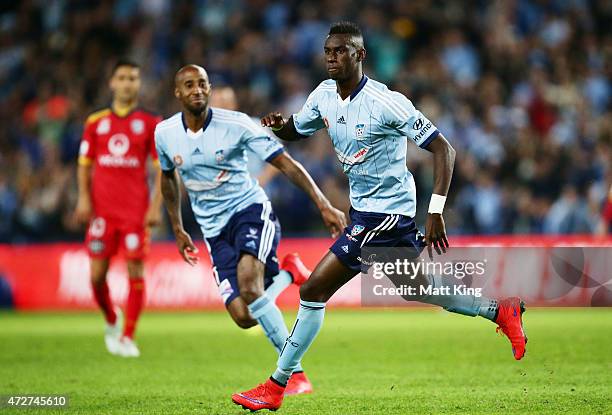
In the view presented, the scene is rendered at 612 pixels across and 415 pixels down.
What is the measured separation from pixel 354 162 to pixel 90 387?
283 centimetres

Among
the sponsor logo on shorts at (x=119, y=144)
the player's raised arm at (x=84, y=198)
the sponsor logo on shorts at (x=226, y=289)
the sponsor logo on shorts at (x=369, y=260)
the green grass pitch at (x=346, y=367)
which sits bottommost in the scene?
the green grass pitch at (x=346, y=367)

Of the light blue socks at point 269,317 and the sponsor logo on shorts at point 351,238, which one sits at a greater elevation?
the sponsor logo on shorts at point 351,238

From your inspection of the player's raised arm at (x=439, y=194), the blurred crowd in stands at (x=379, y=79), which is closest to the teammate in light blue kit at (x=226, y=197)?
the player's raised arm at (x=439, y=194)

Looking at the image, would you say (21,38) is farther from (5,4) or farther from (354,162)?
(354,162)

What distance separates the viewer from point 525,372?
8.47 meters

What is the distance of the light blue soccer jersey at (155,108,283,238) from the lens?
800 centimetres

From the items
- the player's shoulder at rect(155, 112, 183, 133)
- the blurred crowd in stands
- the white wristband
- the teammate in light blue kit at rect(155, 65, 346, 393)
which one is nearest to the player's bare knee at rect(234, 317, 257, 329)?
the teammate in light blue kit at rect(155, 65, 346, 393)

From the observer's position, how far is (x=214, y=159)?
8055mm

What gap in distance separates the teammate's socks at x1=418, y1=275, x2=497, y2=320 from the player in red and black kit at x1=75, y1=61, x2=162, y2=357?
14.0ft

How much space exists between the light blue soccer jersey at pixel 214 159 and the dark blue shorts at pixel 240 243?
73mm

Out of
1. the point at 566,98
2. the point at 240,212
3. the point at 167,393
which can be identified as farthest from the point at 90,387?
the point at 566,98

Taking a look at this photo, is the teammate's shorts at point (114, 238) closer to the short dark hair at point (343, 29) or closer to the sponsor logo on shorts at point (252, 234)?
the sponsor logo on shorts at point (252, 234)

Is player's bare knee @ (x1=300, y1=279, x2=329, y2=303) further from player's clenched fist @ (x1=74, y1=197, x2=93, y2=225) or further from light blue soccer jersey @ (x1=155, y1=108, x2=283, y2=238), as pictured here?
player's clenched fist @ (x1=74, y1=197, x2=93, y2=225)

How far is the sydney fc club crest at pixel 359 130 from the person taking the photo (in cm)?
677
